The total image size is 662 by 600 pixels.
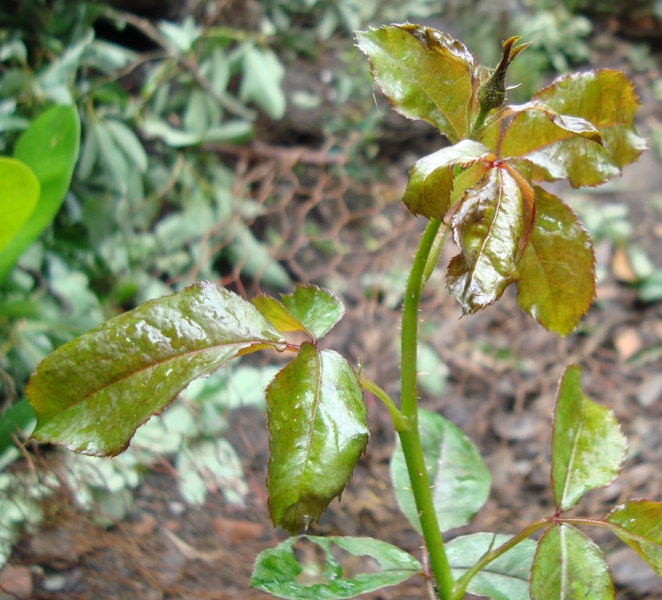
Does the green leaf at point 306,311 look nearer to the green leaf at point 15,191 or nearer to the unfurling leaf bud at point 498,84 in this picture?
the unfurling leaf bud at point 498,84

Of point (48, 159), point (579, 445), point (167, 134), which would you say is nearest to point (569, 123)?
point (579, 445)

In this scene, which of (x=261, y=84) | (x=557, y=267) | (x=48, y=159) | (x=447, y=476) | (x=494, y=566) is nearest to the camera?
(x=557, y=267)

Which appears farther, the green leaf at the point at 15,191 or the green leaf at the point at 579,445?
the green leaf at the point at 15,191

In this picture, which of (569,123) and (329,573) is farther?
(329,573)

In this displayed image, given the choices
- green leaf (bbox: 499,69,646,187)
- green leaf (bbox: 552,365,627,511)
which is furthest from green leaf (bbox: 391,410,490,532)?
green leaf (bbox: 499,69,646,187)

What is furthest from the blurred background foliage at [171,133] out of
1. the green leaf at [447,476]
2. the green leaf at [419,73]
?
the green leaf at [419,73]

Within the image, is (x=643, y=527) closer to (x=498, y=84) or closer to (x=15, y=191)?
(x=498, y=84)

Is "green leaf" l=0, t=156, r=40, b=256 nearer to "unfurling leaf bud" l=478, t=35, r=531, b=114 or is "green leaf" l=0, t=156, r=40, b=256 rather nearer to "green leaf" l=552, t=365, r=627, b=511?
"unfurling leaf bud" l=478, t=35, r=531, b=114

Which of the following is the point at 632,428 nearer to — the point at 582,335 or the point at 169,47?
the point at 582,335
